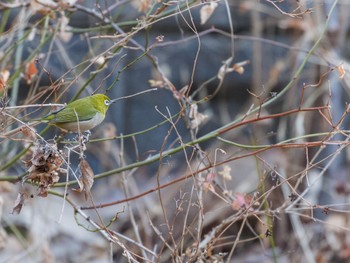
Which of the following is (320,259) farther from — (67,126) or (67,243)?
(67,126)

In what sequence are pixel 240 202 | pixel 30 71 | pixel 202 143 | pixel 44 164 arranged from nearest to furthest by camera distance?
pixel 44 164 → pixel 240 202 → pixel 30 71 → pixel 202 143

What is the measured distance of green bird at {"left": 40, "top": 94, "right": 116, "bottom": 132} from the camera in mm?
2445

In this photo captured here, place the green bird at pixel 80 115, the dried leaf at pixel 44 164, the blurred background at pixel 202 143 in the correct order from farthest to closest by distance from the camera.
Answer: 1. the blurred background at pixel 202 143
2. the green bird at pixel 80 115
3. the dried leaf at pixel 44 164

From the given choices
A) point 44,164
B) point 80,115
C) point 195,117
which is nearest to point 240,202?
point 195,117

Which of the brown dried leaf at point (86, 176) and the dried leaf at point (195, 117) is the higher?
the brown dried leaf at point (86, 176)

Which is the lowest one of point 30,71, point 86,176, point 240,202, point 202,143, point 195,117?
point 202,143

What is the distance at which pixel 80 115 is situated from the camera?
2.49 metres

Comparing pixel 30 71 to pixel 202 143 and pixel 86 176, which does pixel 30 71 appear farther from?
pixel 202 143

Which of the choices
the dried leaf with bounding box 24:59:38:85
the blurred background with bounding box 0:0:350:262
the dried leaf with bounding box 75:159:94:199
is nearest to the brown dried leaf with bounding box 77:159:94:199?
the dried leaf with bounding box 75:159:94:199

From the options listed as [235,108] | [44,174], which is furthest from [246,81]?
[44,174]

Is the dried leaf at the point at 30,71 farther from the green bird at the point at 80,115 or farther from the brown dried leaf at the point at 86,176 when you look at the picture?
the brown dried leaf at the point at 86,176

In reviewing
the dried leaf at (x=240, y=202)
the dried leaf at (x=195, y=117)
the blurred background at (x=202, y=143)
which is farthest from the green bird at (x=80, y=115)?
the blurred background at (x=202, y=143)

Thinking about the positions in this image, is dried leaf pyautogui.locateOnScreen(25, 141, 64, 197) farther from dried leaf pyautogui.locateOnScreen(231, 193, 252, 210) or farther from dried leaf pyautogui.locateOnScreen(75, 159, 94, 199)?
dried leaf pyautogui.locateOnScreen(231, 193, 252, 210)

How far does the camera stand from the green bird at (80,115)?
2445 millimetres
